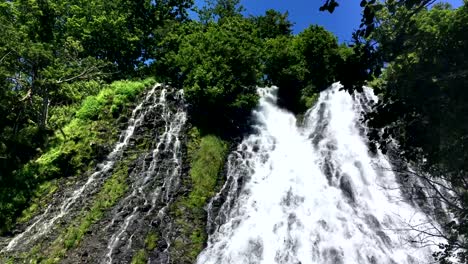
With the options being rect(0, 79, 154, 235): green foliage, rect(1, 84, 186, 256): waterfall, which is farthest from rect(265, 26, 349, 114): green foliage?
rect(0, 79, 154, 235): green foliage

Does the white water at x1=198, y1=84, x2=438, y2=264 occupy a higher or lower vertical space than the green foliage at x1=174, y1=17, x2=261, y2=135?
lower

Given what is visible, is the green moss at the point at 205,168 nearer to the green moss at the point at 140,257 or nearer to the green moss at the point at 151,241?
the green moss at the point at 151,241

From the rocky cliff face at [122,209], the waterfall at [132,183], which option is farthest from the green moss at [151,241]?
the waterfall at [132,183]

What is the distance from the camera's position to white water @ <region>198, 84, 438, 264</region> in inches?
651

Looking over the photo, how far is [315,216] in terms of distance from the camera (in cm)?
1834

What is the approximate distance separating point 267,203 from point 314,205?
1981 mm

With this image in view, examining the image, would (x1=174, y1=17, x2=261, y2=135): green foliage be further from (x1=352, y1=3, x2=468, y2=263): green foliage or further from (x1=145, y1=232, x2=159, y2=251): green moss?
(x1=352, y1=3, x2=468, y2=263): green foliage

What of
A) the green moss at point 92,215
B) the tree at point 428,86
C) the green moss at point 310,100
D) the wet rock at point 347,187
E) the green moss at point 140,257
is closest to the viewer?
the tree at point 428,86

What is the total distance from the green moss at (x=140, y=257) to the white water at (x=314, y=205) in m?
1.97

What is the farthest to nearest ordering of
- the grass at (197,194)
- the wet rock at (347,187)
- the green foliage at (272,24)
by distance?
1. the green foliage at (272,24)
2. the wet rock at (347,187)
3. the grass at (197,194)

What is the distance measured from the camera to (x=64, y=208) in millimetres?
18969

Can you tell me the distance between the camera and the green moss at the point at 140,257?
16062 millimetres

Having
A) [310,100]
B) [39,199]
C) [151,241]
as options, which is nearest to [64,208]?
[39,199]

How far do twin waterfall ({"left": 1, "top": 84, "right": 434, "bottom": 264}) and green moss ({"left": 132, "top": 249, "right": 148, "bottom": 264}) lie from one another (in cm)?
21
